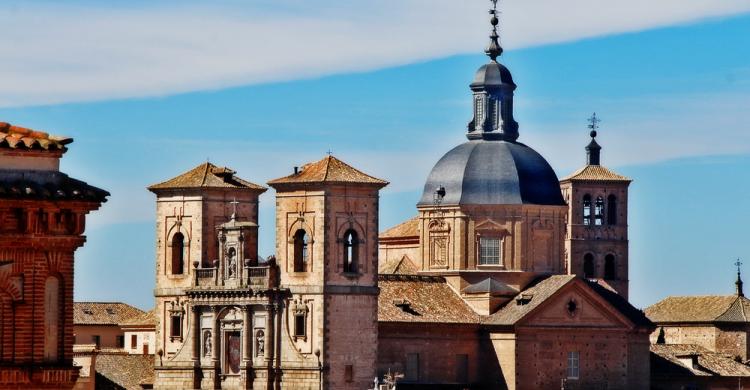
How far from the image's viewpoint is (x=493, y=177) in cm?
10825

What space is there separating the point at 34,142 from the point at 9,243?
155 cm

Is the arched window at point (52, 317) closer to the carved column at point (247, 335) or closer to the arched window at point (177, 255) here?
the carved column at point (247, 335)

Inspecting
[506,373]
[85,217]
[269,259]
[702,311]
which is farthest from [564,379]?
[85,217]

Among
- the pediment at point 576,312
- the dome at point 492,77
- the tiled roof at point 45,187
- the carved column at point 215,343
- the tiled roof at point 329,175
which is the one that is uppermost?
the dome at point 492,77

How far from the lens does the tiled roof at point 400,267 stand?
11019 centimetres

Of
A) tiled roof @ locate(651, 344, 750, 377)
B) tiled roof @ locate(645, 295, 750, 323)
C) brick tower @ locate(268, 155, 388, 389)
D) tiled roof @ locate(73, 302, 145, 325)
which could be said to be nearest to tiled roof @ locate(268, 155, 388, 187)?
brick tower @ locate(268, 155, 388, 389)

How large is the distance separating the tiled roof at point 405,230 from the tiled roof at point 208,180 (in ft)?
39.3

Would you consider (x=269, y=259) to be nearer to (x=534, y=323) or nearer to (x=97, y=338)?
(x=534, y=323)

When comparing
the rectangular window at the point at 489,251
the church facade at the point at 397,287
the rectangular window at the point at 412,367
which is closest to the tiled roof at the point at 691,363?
the church facade at the point at 397,287

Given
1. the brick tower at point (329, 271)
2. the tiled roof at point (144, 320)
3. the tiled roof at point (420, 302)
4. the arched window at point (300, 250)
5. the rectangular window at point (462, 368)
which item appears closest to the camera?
Answer: the brick tower at point (329, 271)

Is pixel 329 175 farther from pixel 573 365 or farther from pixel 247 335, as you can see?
pixel 573 365

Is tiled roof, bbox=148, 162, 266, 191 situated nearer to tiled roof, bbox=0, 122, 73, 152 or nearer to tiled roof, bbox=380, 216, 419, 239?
tiled roof, bbox=380, 216, 419, 239

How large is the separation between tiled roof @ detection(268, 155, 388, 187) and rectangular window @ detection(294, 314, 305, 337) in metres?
5.45

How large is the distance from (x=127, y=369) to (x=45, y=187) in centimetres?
6521
